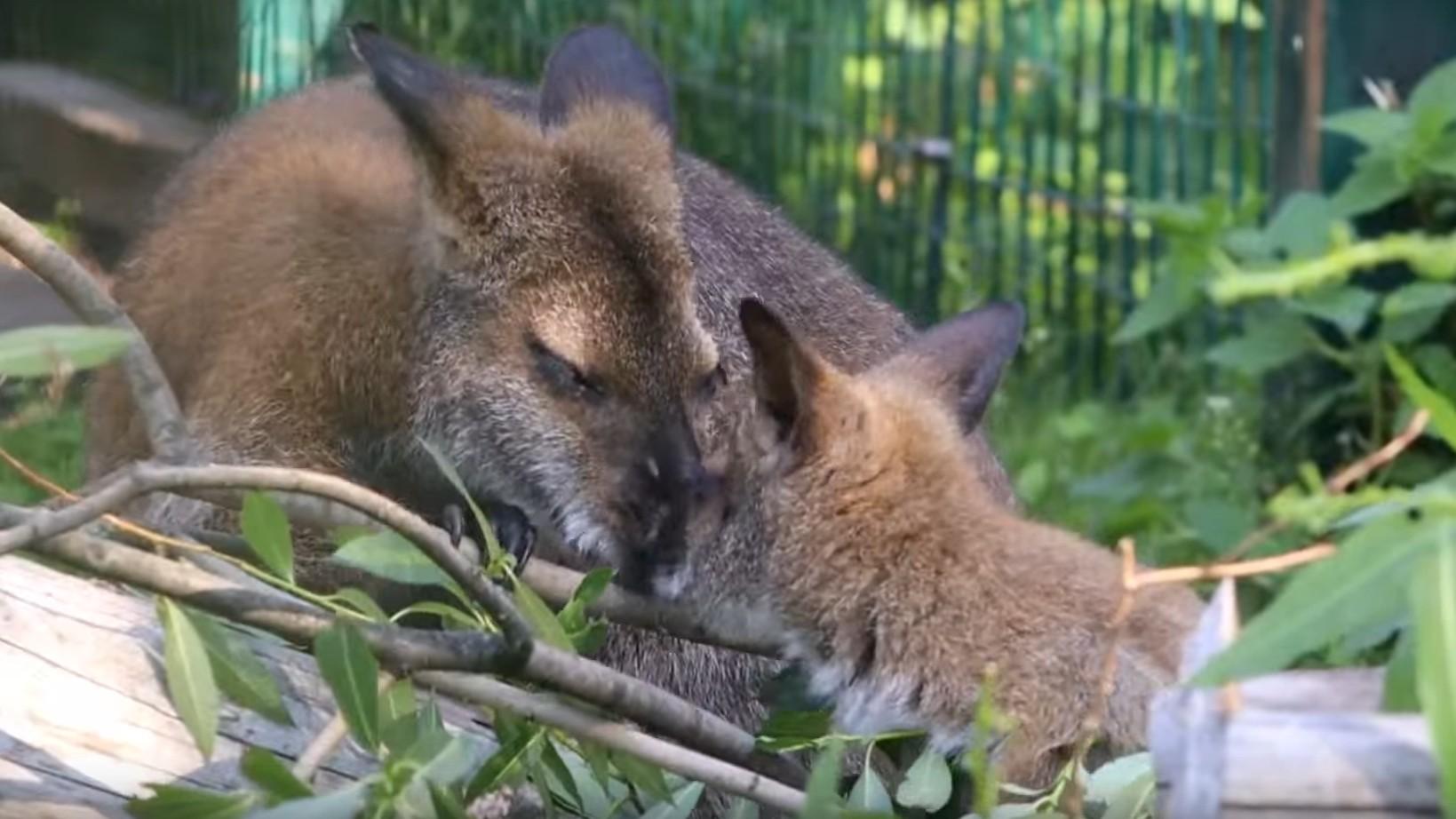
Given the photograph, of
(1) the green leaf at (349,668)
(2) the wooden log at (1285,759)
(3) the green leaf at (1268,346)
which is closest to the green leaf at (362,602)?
(1) the green leaf at (349,668)

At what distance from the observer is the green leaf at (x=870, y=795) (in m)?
2.89

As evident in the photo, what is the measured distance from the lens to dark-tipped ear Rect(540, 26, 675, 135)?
13.7ft

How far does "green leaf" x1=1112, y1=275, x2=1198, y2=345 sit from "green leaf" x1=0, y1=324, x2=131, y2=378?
12.3 feet

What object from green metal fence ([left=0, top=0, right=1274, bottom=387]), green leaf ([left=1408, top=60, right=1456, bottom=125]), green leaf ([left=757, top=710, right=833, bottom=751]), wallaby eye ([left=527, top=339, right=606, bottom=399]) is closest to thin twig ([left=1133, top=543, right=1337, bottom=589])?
green leaf ([left=757, top=710, right=833, bottom=751])

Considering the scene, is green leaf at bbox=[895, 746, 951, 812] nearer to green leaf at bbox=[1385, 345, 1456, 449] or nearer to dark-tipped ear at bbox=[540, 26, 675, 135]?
green leaf at bbox=[1385, 345, 1456, 449]

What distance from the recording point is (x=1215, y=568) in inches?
86.9

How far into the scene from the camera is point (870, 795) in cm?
291

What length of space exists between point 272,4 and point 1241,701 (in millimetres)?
4444

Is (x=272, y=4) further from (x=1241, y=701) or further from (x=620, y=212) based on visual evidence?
(x=1241, y=701)

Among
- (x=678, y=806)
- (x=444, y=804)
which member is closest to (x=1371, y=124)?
(x=678, y=806)

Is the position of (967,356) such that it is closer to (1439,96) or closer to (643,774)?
(643,774)

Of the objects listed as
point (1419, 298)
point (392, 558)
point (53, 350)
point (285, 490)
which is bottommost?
point (1419, 298)

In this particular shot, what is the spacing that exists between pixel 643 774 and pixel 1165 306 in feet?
10.6

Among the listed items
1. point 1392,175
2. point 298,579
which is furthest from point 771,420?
point 1392,175
